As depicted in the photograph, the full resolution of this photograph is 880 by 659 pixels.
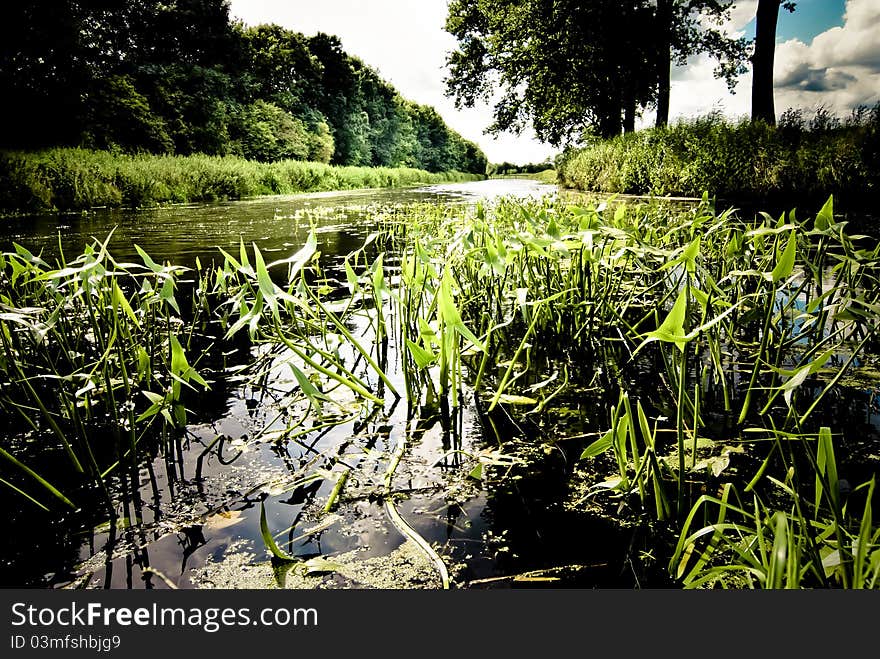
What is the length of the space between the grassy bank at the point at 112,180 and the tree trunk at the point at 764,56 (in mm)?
10643

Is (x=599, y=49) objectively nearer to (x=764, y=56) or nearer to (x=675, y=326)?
(x=764, y=56)

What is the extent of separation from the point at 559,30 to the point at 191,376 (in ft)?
42.4

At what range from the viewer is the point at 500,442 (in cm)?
118

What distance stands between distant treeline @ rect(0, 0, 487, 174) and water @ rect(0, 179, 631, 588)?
42.9ft

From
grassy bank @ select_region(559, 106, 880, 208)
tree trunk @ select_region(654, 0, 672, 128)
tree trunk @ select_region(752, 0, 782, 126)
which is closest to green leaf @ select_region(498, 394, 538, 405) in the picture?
grassy bank @ select_region(559, 106, 880, 208)

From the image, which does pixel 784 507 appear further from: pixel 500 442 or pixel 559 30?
pixel 559 30

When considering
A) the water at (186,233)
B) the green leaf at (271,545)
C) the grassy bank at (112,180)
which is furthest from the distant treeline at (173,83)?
the green leaf at (271,545)

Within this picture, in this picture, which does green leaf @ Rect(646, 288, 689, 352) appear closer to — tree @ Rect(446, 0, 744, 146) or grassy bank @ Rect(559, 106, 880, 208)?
grassy bank @ Rect(559, 106, 880, 208)

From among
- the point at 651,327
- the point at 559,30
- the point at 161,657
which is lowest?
the point at 161,657

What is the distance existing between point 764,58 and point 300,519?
9680 millimetres

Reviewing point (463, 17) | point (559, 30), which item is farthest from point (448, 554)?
point (463, 17)

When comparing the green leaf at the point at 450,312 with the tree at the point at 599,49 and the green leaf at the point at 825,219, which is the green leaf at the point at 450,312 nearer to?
the green leaf at the point at 825,219

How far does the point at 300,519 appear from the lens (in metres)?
0.93

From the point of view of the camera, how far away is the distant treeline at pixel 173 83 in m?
12.3
